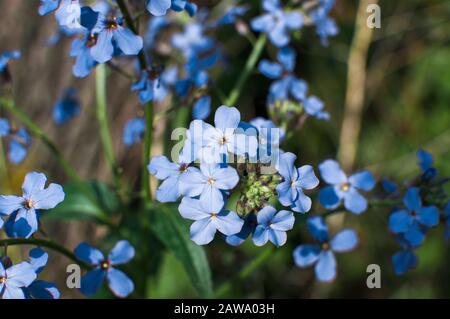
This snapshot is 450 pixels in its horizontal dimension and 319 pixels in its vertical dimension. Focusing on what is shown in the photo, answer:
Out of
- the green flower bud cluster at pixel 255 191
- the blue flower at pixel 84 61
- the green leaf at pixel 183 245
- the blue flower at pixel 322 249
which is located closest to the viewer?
the green flower bud cluster at pixel 255 191

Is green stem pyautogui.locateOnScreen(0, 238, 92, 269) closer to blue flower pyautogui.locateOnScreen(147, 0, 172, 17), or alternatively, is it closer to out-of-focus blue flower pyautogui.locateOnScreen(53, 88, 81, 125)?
blue flower pyautogui.locateOnScreen(147, 0, 172, 17)

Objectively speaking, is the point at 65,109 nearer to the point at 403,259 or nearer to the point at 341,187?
the point at 341,187

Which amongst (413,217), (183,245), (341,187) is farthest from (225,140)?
(413,217)

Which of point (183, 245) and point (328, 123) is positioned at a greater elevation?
point (328, 123)

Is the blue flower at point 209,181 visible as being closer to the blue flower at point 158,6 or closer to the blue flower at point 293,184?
the blue flower at point 293,184

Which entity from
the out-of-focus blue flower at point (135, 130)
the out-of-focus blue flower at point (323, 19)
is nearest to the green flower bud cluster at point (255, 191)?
the out-of-focus blue flower at point (135, 130)

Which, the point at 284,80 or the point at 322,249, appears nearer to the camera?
the point at 322,249

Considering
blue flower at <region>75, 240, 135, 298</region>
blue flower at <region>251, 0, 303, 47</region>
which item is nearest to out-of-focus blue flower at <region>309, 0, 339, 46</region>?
blue flower at <region>251, 0, 303, 47</region>
